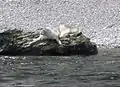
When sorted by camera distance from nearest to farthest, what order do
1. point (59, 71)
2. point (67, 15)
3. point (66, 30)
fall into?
1. point (59, 71)
2. point (66, 30)
3. point (67, 15)

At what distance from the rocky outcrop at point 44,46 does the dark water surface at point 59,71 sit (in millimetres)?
1081

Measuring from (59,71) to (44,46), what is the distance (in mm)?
7227

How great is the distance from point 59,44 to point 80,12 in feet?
63.2

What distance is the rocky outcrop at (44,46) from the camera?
80.7 feet

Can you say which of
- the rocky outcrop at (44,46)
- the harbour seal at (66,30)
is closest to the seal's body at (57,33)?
the harbour seal at (66,30)

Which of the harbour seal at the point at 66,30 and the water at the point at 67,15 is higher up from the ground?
the water at the point at 67,15

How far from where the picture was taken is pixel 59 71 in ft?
57.9

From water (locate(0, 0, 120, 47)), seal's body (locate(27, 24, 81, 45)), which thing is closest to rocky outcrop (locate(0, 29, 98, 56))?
seal's body (locate(27, 24, 81, 45))

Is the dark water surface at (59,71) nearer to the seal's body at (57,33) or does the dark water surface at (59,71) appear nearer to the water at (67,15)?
the seal's body at (57,33)

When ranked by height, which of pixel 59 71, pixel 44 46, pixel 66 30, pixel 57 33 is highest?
pixel 66 30

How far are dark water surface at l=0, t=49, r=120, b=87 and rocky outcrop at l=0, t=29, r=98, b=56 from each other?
1.08 m

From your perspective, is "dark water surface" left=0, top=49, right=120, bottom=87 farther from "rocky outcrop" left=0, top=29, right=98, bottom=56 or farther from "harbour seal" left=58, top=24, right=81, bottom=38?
"harbour seal" left=58, top=24, right=81, bottom=38

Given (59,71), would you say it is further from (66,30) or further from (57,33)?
(66,30)

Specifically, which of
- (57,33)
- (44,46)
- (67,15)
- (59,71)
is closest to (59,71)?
(59,71)
